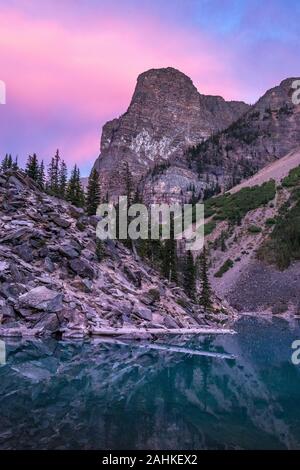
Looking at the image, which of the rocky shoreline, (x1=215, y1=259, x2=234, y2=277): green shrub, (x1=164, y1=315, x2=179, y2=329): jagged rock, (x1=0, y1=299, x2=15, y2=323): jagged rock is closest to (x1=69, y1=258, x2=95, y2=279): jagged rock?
the rocky shoreline

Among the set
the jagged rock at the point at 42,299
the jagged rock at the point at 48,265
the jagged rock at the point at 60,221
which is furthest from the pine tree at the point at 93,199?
the jagged rock at the point at 42,299

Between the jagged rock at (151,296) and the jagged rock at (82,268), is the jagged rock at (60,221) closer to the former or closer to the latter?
the jagged rock at (82,268)

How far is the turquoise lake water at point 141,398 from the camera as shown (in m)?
14.3

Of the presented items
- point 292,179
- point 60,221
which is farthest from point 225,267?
point 60,221

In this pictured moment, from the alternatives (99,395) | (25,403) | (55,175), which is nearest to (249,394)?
(99,395)

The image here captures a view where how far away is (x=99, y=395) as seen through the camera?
20.6 meters

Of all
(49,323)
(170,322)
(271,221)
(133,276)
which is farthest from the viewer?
(271,221)

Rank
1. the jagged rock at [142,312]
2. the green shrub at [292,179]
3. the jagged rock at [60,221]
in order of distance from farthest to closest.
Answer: the green shrub at [292,179] → the jagged rock at [60,221] → the jagged rock at [142,312]

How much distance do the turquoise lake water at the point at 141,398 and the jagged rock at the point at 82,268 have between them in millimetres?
12059

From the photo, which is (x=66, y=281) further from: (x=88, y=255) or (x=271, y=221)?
(x=271, y=221)

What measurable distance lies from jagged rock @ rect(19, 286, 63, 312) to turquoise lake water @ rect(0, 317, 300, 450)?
4.40 metres

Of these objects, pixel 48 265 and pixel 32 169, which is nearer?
pixel 48 265

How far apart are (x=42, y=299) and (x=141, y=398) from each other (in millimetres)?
21977

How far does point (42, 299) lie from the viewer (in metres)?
40.4
